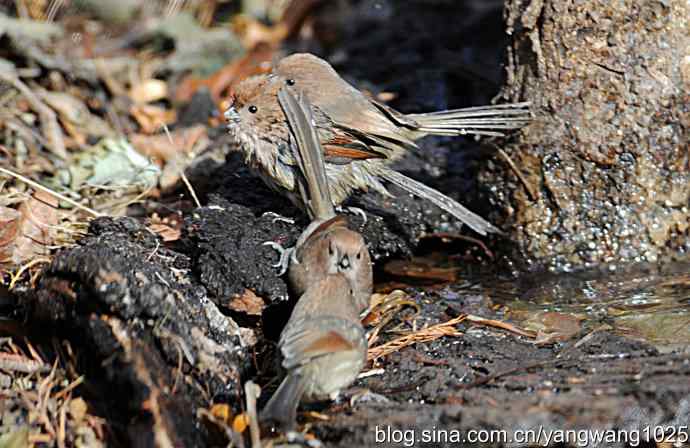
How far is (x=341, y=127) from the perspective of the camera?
4.28m

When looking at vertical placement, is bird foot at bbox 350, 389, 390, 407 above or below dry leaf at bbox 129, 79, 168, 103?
below

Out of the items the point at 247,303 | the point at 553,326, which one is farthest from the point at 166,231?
the point at 553,326

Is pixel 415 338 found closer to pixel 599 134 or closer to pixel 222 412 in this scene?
pixel 222 412

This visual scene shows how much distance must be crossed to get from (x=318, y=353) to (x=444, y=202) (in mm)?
1634

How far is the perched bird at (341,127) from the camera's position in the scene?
425 centimetres

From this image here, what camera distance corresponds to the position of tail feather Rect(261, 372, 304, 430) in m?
2.83

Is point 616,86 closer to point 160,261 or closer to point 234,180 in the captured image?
point 234,180

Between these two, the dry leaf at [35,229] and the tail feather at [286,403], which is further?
the dry leaf at [35,229]

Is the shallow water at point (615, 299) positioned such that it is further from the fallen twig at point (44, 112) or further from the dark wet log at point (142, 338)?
the fallen twig at point (44, 112)

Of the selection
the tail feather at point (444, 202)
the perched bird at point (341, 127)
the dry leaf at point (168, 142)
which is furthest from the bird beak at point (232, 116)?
the dry leaf at point (168, 142)

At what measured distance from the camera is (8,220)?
13.2 ft

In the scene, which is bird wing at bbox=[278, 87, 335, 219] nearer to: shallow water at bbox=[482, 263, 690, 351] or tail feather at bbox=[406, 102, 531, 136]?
tail feather at bbox=[406, 102, 531, 136]

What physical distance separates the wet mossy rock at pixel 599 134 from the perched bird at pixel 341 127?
0.71 ft

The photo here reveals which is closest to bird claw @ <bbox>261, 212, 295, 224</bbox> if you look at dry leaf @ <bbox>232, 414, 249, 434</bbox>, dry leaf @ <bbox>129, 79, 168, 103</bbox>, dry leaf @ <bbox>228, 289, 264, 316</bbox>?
dry leaf @ <bbox>228, 289, 264, 316</bbox>
